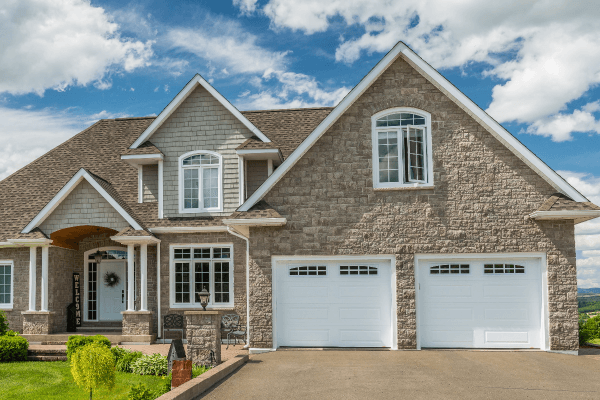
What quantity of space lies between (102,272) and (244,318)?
5.78 m

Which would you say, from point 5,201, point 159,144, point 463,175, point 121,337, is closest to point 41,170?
point 5,201

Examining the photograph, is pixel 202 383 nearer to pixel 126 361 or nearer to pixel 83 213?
pixel 126 361

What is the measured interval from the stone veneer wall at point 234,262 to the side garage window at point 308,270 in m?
3.36

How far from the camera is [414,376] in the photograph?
9469 millimetres

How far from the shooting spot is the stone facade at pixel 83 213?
1586 cm

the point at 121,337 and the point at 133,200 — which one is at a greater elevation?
the point at 133,200

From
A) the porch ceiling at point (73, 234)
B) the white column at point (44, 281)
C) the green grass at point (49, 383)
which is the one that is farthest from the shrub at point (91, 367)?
the white column at point (44, 281)

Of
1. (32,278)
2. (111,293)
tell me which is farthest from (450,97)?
(32,278)

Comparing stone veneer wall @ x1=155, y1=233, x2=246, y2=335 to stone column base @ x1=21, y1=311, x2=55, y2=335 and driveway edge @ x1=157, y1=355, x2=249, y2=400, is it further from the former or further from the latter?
driveway edge @ x1=157, y1=355, x2=249, y2=400

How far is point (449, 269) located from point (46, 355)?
35.3ft

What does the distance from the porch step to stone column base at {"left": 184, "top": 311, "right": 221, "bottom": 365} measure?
16.5ft

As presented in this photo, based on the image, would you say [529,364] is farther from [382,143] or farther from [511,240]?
[382,143]

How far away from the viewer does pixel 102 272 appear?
59.3 feet

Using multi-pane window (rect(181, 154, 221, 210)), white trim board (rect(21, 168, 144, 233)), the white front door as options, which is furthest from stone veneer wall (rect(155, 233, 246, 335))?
the white front door
